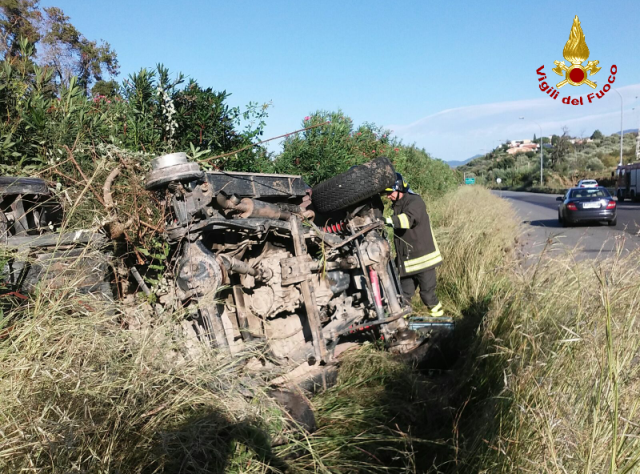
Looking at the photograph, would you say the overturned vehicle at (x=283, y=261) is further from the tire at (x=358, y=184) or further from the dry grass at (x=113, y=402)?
the dry grass at (x=113, y=402)

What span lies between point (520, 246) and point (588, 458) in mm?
5624

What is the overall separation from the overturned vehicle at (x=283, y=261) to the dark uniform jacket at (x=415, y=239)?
1.06 m

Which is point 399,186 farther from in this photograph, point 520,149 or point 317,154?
point 520,149

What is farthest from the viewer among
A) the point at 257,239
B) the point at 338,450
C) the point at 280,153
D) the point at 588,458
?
the point at 280,153

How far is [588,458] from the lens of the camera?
1910 millimetres

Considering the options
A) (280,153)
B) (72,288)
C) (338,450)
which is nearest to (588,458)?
(338,450)

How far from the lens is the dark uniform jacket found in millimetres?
6031

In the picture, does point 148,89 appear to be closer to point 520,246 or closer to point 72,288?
point 72,288

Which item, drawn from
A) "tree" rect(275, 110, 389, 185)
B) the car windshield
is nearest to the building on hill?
the car windshield

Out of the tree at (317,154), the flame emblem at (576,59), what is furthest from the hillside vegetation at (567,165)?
the tree at (317,154)

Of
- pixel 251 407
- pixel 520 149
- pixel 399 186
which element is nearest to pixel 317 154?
pixel 399 186

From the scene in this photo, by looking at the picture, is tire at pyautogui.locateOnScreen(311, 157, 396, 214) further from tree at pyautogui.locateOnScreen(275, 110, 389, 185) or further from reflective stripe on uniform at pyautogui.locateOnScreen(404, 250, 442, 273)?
tree at pyautogui.locateOnScreen(275, 110, 389, 185)

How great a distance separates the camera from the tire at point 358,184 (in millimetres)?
4719

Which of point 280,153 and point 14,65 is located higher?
point 14,65
